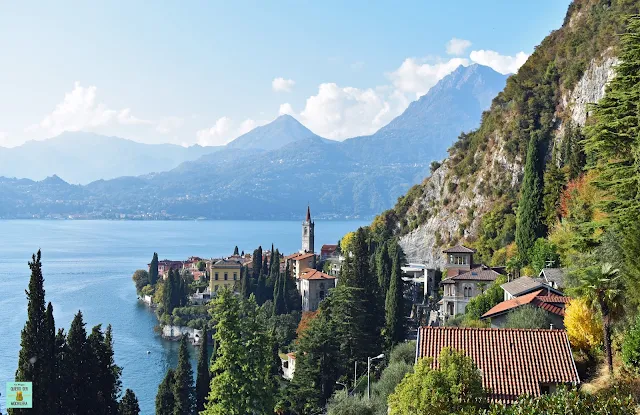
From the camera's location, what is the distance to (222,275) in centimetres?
7375

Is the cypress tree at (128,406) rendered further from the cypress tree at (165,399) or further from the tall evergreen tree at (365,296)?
the tall evergreen tree at (365,296)

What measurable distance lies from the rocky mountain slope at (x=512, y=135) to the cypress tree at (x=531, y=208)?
6.70m

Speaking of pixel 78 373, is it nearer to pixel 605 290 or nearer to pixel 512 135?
pixel 605 290

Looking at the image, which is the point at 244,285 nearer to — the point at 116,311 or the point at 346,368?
the point at 116,311

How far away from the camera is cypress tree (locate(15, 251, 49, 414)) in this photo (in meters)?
24.1

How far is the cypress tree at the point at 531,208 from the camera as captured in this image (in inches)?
1576

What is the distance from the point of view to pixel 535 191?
132ft

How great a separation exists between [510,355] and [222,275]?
2354 inches

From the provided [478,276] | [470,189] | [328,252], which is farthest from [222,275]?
[478,276]

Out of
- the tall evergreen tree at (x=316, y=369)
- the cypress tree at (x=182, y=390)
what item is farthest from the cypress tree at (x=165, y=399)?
the tall evergreen tree at (x=316, y=369)

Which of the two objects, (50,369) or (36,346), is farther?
(50,369)

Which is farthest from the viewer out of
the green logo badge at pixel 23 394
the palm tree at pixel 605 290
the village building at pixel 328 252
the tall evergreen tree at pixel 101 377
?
the village building at pixel 328 252

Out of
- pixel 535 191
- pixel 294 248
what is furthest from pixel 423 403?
pixel 294 248

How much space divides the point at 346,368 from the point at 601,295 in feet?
58.6
